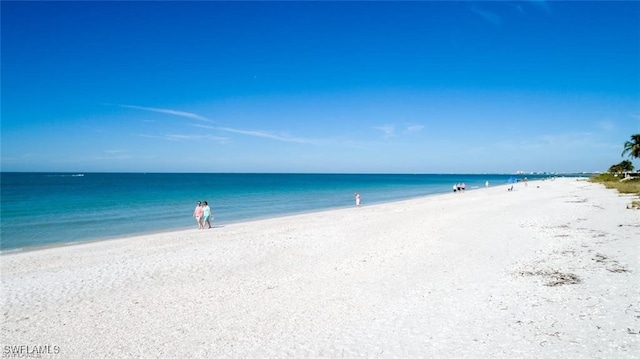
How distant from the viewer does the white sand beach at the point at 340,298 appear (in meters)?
6.00

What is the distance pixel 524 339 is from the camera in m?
5.89

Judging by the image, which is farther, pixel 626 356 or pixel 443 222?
pixel 443 222

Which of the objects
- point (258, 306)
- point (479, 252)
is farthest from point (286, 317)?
point (479, 252)

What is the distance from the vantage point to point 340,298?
8148 mm

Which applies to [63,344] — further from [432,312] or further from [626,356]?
[626,356]

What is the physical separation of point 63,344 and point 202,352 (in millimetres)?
2665

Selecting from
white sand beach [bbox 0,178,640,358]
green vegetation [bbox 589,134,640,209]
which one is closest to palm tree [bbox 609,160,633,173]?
green vegetation [bbox 589,134,640,209]

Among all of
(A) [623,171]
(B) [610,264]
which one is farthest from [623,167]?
(B) [610,264]

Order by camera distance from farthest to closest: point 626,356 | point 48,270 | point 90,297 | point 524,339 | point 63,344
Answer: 1. point 48,270
2. point 90,297
3. point 63,344
4. point 524,339
5. point 626,356

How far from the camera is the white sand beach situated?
19.7 feet

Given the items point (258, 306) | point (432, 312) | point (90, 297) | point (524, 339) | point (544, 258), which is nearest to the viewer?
point (524, 339)

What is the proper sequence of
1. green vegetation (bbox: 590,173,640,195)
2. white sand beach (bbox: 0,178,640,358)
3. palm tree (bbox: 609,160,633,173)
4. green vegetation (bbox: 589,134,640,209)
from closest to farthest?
white sand beach (bbox: 0,178,640,358) → green vegetation (bbox: 590,173,640,195) → green vegetation (bbox: 589,134,640,209) → palm tree (bbox: 609,160,633,173)

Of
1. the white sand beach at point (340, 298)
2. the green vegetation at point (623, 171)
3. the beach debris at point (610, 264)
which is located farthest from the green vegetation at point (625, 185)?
the beach debris at point (610, 264)

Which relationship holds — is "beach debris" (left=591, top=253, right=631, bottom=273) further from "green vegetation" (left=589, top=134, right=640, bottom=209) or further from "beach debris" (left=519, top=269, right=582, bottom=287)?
"green vegetation" (left=589, top=134, right=640, bottom=209)
